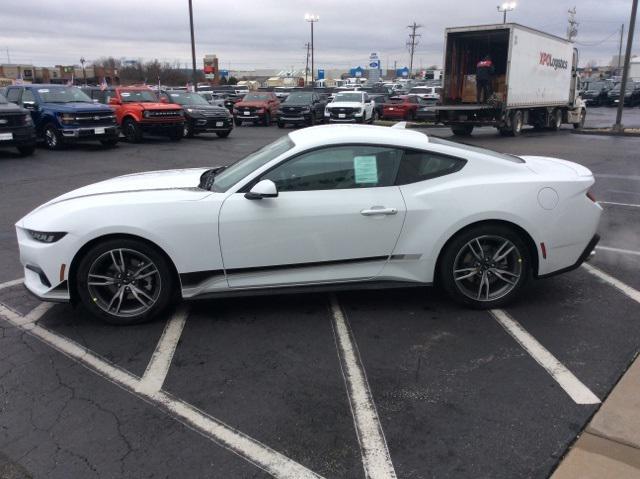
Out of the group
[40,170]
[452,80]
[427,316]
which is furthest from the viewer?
[452,80]

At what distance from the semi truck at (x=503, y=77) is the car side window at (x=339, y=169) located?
16068 millimetres

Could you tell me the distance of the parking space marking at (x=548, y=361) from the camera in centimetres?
330

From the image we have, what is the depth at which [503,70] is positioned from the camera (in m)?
20.8

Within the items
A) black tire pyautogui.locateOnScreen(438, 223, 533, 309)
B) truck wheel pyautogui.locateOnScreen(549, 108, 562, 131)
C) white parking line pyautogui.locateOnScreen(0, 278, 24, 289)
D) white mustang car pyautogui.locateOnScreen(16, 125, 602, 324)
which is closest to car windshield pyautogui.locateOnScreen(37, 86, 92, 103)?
white parking line pyautogui.locateOnScreen(0, 278, 24, 289)

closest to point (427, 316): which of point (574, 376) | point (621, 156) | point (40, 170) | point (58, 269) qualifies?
point (574, 376)

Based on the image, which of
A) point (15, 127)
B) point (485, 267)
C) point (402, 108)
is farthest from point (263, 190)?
point (402, 108)

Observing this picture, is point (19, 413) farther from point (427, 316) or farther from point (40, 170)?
point (40, 170)

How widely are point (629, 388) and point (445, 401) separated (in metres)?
1.12

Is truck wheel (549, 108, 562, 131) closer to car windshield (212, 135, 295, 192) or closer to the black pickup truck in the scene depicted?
the black pickup truck

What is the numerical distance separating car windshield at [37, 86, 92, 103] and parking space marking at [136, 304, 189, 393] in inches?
564

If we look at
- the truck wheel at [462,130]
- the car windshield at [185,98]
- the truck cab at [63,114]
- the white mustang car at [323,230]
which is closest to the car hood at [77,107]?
the truck cab at [63,114]

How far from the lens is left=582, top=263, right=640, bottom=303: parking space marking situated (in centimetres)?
482

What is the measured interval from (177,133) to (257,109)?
8066mm

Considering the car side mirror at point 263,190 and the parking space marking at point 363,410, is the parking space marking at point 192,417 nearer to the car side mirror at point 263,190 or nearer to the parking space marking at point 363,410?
the parking space marking at point 363,410
